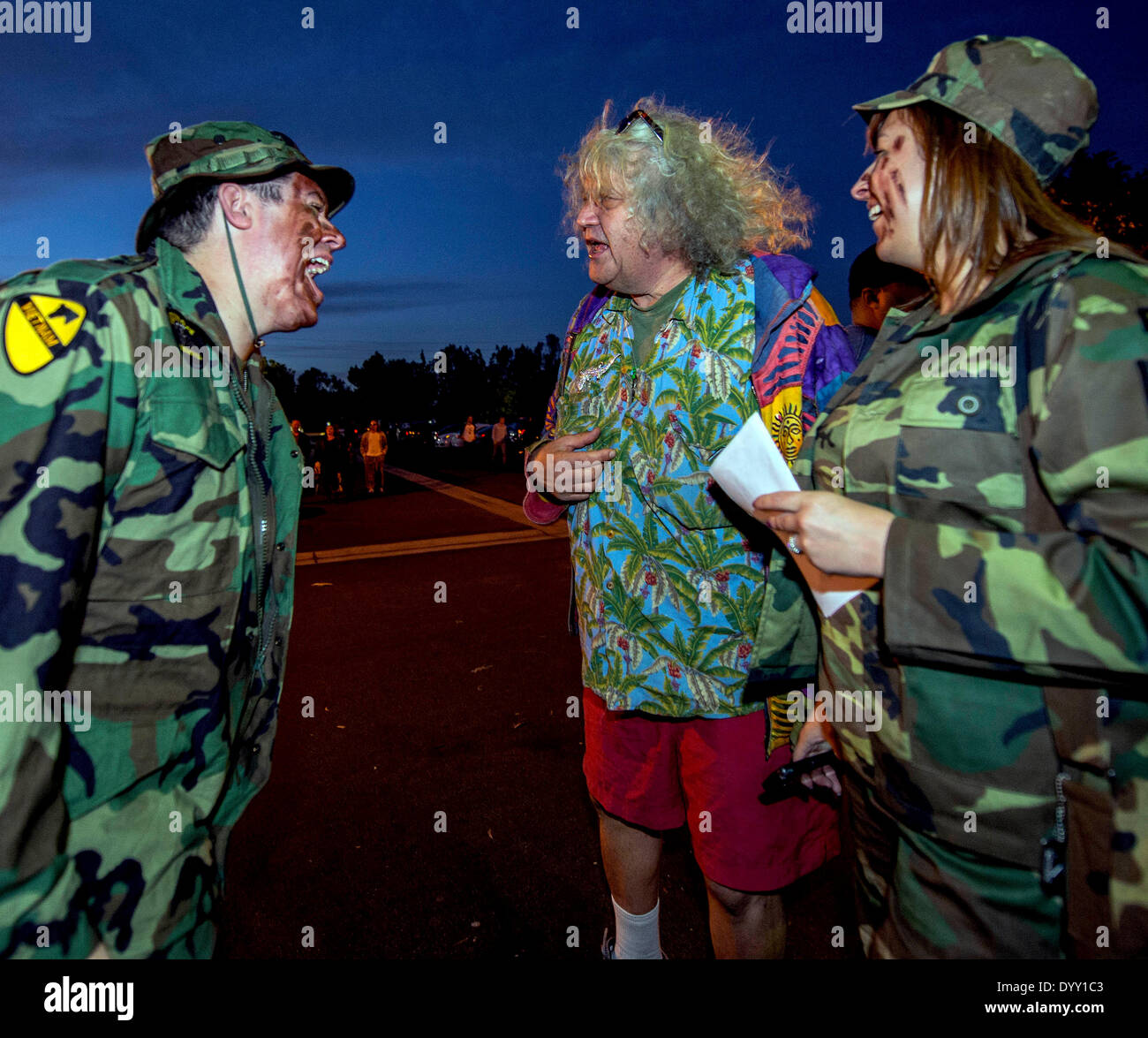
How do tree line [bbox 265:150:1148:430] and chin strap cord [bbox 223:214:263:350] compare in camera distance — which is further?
tree line [bbox 265:150:1148:430]

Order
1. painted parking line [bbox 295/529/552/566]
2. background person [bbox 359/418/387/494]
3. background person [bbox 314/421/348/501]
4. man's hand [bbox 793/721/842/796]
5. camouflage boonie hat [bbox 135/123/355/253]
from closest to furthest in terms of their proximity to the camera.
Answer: camouflage boonie hat [bbox 135/123/355/253], man's hand [bbox 793/721/842/796], painted parking line [bbox 295/529/552/566], background person [bbox 314/421/348/501], background person [bbox 359/418/387/494]

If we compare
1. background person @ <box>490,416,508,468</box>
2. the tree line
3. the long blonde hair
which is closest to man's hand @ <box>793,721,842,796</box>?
the long blonde hair

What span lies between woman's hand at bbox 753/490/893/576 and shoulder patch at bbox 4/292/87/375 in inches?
51.3

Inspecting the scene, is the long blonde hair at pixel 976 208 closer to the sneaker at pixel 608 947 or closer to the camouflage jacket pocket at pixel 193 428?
the camouflage jacket pocket at pixel 193 428

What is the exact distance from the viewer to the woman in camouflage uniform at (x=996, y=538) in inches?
43.7

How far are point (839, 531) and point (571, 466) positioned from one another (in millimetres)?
1055

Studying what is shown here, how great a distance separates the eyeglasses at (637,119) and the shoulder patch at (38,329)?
1721 millimetres

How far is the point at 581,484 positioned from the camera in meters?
2.24

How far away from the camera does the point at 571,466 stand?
2234 millimetres

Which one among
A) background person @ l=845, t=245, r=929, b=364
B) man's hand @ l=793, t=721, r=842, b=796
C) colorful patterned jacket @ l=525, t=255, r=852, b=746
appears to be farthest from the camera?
background person @ l=845, t=245, r=929, b=364

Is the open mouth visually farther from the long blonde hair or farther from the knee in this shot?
the knee

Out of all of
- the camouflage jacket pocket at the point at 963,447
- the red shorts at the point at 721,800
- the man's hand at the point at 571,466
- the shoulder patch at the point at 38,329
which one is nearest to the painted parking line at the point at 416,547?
the man's hand at the point at 571,466

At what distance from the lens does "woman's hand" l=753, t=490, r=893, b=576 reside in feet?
4.21

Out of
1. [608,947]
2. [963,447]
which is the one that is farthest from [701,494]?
[608,947]
